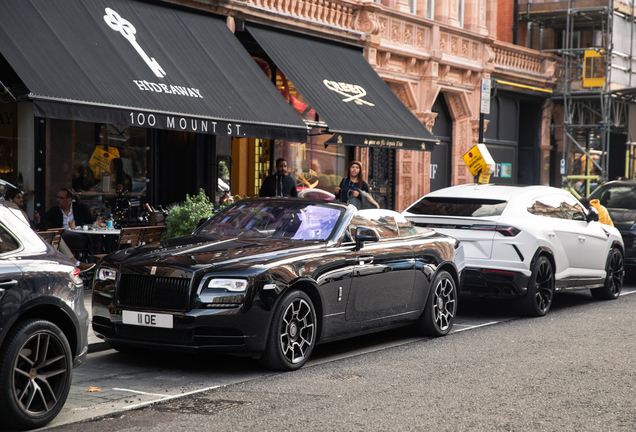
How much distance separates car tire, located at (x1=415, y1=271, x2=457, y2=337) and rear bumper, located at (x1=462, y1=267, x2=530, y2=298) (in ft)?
3.47

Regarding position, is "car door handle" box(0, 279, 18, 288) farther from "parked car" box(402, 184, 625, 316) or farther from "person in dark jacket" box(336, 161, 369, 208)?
"person in dark jacket" box(336, 161, 369, 208)

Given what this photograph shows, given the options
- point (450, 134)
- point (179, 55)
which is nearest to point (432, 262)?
point (179, 55)

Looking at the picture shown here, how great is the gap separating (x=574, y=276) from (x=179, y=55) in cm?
682

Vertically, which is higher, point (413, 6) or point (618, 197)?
point (413, 6)

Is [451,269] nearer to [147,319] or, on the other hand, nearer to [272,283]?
[272,283]

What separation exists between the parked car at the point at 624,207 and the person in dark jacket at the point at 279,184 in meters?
5.98

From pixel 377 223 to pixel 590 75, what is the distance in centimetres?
1920

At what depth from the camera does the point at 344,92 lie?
1609cm

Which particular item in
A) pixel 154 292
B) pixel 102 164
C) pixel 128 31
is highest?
pixel 128 31

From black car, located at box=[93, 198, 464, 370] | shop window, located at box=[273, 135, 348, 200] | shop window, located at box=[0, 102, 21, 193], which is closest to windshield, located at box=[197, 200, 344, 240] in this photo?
black car, located at box=[93, 198, 464, 370]

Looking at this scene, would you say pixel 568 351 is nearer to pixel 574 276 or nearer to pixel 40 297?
pixel 574 276

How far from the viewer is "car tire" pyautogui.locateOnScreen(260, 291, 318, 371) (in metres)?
7.00

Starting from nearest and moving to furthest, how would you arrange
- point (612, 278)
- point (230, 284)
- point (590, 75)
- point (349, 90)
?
point (230, 284), point (612, 278), point (349, 90), point (590, 75)

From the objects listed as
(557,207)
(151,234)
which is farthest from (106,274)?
(557,207)
